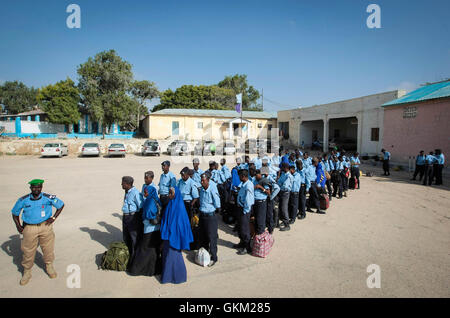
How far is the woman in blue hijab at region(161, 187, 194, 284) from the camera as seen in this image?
4102 mm

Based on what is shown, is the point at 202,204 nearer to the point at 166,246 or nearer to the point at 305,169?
the point at 166,246

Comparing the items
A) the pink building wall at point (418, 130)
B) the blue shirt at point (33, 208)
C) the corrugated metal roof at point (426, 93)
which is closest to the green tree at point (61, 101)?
the blue shirt at point (33, 208)

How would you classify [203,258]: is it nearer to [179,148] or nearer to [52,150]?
[179,148]

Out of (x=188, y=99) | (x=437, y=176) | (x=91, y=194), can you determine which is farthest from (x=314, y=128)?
(x=91, y=194)

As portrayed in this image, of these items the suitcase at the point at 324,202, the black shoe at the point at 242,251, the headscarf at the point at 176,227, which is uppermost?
the headscarf at the point at 176,227

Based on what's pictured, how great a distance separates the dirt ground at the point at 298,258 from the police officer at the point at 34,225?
13.7 inches

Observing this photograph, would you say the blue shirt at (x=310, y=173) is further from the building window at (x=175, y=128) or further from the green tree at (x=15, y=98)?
the green tree at (x=15, y=98)

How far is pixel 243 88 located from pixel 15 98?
4791 cm

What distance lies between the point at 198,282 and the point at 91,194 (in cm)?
740

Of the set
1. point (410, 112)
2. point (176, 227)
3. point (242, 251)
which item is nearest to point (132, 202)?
point (176, 227)

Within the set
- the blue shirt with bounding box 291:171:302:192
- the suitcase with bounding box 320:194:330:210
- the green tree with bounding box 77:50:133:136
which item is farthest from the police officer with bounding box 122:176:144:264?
the green tree with bounding box 77:50:133:136

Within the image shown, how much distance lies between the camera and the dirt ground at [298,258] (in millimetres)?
3971

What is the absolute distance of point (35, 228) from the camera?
4.04 metres

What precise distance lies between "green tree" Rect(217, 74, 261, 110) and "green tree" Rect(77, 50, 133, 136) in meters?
29.4
